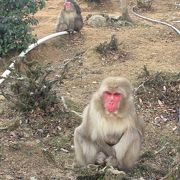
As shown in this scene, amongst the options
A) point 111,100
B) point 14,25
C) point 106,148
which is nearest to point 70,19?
point 14,25

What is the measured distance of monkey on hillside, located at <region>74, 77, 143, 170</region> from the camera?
4.78 meters

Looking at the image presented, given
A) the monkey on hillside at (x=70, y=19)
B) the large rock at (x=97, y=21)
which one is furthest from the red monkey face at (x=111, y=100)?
the large rock at (x=97, y=21)

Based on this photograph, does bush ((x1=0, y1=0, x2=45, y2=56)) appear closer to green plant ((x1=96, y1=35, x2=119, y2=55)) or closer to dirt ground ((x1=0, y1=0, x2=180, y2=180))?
dirt ground ((x1=0, y1=0, x2=180, y2=180))

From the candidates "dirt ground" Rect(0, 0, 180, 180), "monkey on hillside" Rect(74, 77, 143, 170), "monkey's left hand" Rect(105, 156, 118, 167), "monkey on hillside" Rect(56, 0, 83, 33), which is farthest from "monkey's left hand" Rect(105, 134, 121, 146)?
"monkey on hillside" Rect(56, 0, 83, 33)

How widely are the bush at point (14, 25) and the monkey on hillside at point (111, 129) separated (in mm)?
4734

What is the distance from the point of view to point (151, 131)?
694 cm

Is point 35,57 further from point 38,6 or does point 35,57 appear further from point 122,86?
point 122,86

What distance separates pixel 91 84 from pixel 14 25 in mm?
2048

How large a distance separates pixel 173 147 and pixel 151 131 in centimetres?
58

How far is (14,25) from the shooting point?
31.7 ft

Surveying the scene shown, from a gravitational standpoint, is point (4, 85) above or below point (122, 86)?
below

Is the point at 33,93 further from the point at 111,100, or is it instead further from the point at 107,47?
the point at 107,47

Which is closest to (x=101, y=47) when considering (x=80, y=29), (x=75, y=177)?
(x=80, y=29)

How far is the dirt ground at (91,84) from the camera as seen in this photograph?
5.74 meters
